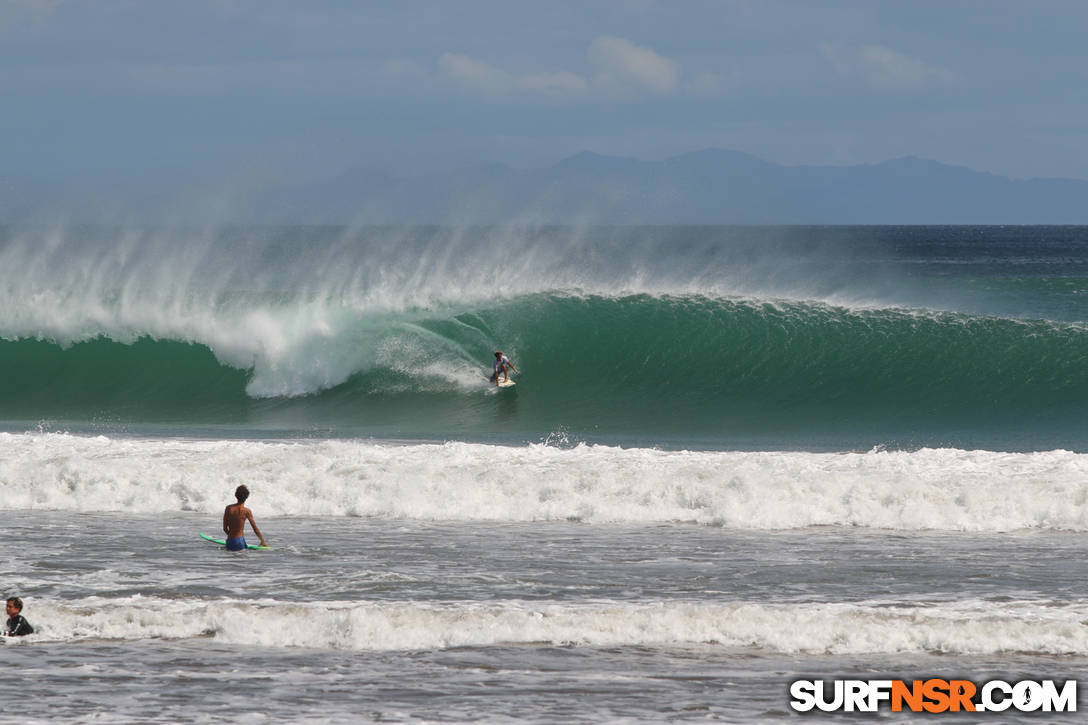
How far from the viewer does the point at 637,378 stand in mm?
21938

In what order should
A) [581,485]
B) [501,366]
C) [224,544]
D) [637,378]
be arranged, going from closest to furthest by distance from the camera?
[224,544], [581,485], [501,366], [637,378]

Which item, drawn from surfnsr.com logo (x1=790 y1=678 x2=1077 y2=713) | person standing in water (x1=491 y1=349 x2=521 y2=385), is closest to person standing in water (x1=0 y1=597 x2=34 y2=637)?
surfnsr.com logo (x1=790 y1=678 x2=1077 y2=713)

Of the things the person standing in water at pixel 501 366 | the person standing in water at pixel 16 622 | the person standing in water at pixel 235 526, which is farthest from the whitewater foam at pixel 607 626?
the person standing in water at pixel 501 366

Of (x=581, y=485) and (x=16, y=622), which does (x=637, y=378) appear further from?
(x=16, y=622)

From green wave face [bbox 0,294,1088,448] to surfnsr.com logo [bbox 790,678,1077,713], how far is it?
991cm

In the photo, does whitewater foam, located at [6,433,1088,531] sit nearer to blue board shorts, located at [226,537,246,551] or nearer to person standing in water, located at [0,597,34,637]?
blue board shorts, located at [226,537,246,551]

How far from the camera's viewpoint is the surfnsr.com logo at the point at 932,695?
21.0 ft

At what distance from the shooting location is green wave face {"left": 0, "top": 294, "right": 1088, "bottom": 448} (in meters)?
18.4

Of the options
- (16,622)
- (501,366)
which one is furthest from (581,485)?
(501,366)

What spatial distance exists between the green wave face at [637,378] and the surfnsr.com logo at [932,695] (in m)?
9.91

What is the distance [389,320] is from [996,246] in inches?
4452

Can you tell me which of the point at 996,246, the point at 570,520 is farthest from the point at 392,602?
the point at 996,246

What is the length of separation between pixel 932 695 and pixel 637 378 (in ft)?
50.7

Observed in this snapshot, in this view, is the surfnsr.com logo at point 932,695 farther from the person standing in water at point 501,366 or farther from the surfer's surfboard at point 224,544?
the person standing in water at point 501,366
